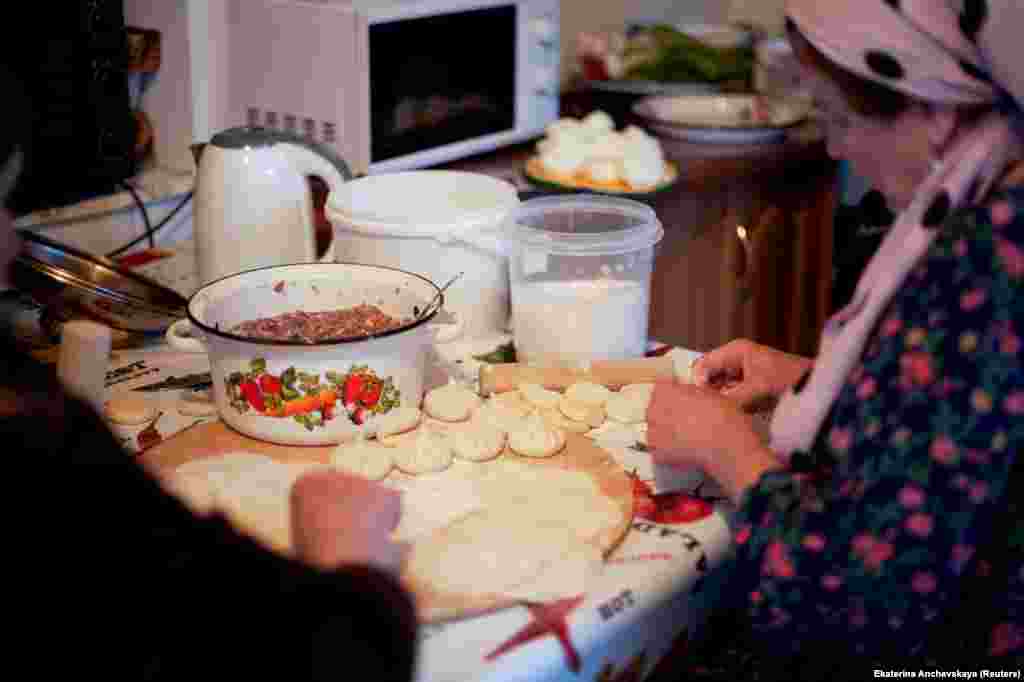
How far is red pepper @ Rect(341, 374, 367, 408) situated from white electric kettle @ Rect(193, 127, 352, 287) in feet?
1.36

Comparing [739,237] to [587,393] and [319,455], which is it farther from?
[319,455]

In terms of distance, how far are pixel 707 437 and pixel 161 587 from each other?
0.54 meters

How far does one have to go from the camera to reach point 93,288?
1405 millimetres

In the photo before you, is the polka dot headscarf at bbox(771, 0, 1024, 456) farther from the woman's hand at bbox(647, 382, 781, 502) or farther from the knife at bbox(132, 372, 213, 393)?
the knife at bbox(132, 372, 213, 393)

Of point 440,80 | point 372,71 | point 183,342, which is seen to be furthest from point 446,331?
point 440,80

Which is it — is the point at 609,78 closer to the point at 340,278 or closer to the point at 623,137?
the point at 623,137

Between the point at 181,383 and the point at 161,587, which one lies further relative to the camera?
the point at 181,383

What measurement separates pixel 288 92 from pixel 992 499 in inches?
59.0

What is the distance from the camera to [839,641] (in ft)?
3.14

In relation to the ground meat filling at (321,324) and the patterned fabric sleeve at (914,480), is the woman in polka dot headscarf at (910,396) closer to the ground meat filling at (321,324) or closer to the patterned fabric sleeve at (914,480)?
the patterned fabric sleeve at (914,480)

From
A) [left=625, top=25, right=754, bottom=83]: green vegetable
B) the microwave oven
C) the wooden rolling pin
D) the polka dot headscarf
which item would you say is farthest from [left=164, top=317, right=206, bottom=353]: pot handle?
[left=625, top=25, right=754, bottom=83]: green vegetable


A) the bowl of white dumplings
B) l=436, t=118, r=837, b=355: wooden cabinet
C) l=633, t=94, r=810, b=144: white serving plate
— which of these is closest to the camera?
the bowl of white dumplings

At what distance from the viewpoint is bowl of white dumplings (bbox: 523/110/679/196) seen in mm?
2211

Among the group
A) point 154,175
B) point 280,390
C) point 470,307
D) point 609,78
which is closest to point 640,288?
point 470,307
